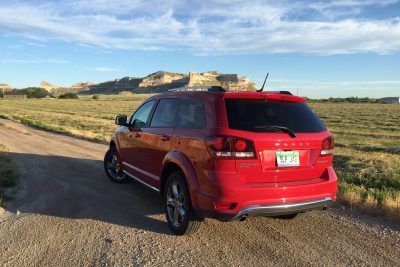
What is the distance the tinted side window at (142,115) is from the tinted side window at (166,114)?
31cm

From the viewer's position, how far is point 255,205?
14.4 ft

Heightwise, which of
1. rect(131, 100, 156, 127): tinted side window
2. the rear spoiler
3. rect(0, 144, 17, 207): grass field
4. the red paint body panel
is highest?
the rear spoiler

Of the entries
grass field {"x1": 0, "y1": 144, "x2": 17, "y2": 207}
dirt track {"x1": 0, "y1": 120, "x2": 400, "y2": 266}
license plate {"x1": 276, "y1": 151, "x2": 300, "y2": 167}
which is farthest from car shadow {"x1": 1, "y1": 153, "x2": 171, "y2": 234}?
license plate {"x1": 276, "y1": 151, "x2": 300, "y2": 167}

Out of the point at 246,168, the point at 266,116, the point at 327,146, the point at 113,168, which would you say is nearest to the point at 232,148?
the point at 246,168

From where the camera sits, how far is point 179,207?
16.5 ft

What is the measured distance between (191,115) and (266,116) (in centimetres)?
93

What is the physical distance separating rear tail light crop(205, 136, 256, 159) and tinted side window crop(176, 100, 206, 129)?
0.40 metres

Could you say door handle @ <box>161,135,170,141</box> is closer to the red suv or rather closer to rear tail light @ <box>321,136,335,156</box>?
the red suv

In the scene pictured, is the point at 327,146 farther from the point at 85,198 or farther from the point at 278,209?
the point at 85,198

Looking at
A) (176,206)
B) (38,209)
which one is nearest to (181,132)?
(176,206)

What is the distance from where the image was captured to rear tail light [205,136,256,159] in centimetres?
433

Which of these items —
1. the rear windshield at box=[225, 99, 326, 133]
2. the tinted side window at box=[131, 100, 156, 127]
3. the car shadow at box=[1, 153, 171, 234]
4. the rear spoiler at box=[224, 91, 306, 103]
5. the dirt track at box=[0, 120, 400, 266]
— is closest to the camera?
the dirt track at box=[0, 120, 400, 266]

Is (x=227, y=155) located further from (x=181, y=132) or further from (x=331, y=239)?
(x=331, y=239)

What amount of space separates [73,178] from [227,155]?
183 inches
